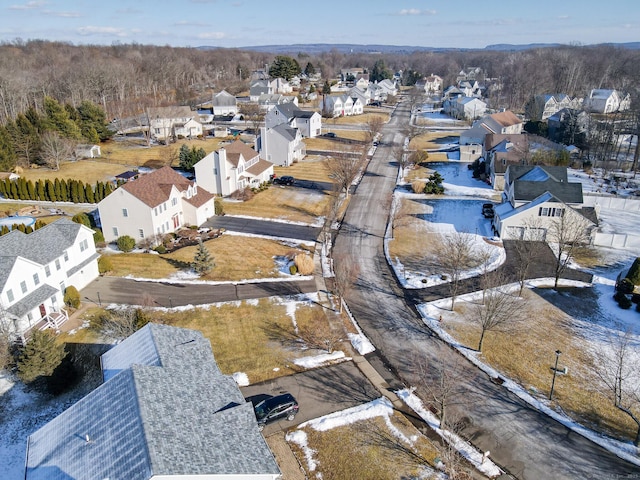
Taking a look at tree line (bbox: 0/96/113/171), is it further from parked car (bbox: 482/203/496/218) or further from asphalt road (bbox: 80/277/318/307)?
parked car (bbox: 482/203/496/218)

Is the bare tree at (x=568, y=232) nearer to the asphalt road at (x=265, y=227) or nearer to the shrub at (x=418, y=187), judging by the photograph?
the shrub at (x=418, y=187)

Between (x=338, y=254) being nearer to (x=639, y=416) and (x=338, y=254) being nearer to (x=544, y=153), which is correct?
(x=639, y=416)

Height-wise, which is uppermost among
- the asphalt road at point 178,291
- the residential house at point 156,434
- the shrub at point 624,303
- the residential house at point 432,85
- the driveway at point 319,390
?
the residential house at point 432,85

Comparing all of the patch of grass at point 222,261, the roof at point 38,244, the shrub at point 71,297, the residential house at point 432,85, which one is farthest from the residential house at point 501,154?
the residential house at point 432,85

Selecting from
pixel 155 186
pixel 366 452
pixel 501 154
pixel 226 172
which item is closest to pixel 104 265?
pixel 155 186

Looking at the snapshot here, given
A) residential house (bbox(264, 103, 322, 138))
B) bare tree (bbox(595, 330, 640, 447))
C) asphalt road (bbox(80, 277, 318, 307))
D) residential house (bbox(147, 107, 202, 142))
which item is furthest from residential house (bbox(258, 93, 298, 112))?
bare tree (bbox(595, 330, 640, 447))

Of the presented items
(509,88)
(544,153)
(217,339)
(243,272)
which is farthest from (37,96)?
(509,88)
